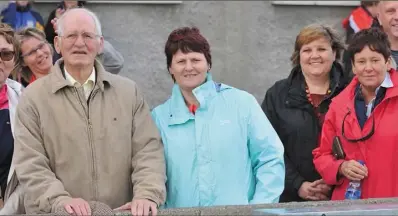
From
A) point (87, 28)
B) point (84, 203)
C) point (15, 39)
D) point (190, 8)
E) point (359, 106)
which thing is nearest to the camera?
point (84, 203)

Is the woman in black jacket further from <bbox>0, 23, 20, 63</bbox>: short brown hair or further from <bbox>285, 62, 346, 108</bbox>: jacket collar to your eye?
<bbox>0, 23, 20, 63</bbox>: short brown hair

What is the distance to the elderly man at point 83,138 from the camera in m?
5.98

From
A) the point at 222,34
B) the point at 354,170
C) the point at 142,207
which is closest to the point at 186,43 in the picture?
the point at 142,207

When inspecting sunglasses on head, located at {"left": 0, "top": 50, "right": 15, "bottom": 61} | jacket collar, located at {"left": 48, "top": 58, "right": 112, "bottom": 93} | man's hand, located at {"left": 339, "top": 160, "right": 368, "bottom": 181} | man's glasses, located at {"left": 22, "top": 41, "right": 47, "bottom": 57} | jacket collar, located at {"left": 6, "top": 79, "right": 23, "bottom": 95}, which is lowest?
man's hand, located at {"left": 339, "top": 160, "right": 368, "bottom": 181}

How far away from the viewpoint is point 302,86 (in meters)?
7.54

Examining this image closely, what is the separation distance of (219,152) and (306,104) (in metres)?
1.28

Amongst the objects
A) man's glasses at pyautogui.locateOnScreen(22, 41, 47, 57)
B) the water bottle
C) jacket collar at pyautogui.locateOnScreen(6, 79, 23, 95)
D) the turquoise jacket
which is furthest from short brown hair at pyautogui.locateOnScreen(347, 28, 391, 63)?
man's glasses at pyautogui.locateOnScreen(22, 41, 47, 57)

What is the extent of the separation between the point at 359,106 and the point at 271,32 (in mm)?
4781

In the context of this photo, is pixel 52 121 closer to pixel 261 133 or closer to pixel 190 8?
pixel 261 133

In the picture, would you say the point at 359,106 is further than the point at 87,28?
Yes

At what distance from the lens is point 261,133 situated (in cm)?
648

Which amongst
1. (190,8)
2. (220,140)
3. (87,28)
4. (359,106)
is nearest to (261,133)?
(220,140)

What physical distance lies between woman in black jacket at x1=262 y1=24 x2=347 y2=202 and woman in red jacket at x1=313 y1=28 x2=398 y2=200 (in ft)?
0.91

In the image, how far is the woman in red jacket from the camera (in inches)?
263
